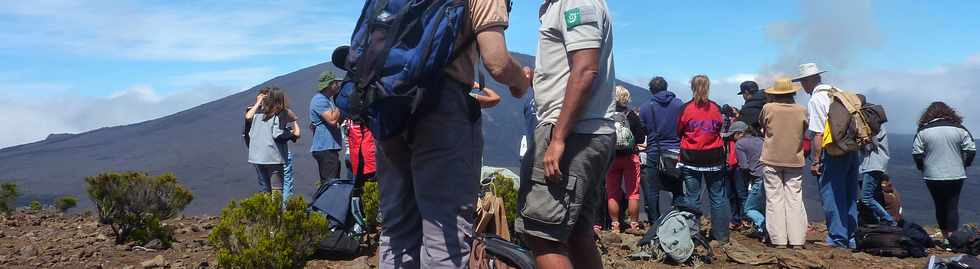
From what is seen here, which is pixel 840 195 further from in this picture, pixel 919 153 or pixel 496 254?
pixel 496 254

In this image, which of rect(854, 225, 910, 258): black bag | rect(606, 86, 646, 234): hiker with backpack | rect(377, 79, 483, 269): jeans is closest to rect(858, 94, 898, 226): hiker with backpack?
rect(854, 225, 910, 258): black bag

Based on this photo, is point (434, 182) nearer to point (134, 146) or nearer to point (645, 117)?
point (645, 117)

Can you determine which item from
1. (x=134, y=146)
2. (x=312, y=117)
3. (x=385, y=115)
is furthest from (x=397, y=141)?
(x=134, y=146)

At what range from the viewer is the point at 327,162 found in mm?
8258

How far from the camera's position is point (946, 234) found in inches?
317

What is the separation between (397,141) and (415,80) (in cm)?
32

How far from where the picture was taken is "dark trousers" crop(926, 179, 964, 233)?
7.94 metres

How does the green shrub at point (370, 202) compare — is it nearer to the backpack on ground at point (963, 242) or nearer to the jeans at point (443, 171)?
the jeans at point (443, 171)

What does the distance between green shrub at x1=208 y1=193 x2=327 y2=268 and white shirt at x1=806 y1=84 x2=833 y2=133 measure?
3977 millimetres

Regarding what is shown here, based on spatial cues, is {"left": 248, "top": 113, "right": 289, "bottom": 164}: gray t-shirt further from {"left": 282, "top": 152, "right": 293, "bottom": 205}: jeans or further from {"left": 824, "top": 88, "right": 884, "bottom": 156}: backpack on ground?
{"left": 824, "top": 88, "right": 884, "bottom": 156}: backpack on ground

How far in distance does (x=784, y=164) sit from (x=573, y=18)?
435 cm

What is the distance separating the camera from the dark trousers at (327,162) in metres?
8.20

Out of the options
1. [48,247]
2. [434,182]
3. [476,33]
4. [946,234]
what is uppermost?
[476,33]

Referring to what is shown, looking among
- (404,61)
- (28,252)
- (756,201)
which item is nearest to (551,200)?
(404,61)
